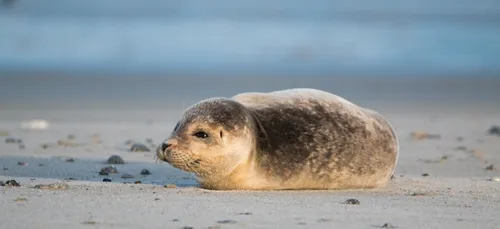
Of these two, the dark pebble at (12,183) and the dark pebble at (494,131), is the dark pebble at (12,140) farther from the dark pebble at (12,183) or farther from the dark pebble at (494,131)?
the dark pebble at (494,131)

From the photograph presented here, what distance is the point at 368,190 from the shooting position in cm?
785

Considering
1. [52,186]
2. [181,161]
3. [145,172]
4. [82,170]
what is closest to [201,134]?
[181,161]

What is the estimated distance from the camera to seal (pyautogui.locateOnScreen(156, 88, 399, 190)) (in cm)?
728

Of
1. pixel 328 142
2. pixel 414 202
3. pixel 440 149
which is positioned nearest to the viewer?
pixel 414 202

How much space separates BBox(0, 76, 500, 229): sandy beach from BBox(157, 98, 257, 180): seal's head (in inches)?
7.0

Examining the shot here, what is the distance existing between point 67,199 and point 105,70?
25944mm

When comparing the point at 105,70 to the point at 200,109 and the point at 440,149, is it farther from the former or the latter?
the point at 200,109

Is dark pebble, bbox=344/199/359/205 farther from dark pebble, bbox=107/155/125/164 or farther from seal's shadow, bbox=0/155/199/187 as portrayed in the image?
dark pebble, bbox=107/155/125/164

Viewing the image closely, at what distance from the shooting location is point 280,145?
24.6ft

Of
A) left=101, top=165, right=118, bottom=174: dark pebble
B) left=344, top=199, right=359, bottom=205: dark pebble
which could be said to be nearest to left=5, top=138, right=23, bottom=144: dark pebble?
left=101, top=165, right=118, bottom=174: dark pebble

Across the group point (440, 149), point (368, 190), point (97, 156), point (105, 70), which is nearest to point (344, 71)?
point (105, 70)

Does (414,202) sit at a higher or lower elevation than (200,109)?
lower

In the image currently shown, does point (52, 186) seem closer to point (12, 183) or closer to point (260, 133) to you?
point (12, 183)

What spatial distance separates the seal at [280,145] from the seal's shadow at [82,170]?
0.62m
